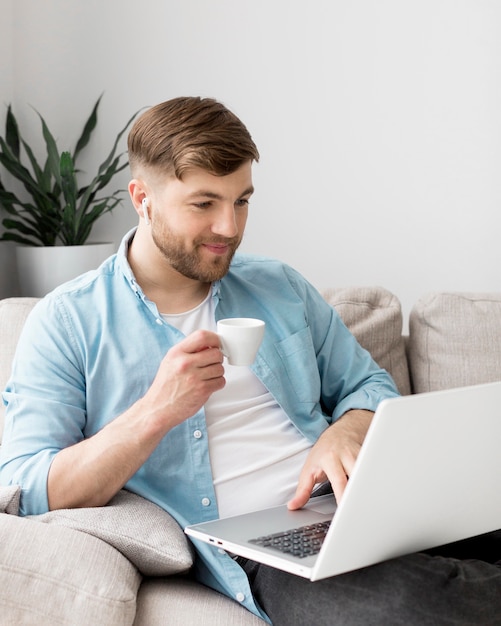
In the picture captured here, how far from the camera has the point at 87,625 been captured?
1.33m

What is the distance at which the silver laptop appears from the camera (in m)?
1.15

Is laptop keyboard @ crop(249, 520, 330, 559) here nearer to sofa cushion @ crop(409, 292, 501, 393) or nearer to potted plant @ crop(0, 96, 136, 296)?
sofa cushion @ crop(409, 292, 501, 393)

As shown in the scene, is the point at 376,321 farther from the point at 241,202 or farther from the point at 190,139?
the point at 190,139

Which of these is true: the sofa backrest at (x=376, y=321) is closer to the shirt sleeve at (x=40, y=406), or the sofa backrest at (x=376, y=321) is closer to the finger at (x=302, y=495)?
the shirt sleeve at (x=40, y=406)

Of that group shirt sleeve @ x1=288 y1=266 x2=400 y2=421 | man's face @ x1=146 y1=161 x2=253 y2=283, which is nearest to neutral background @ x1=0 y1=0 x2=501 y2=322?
shirt sleeve @ x1=288 y1=266 x2=400 y2=421

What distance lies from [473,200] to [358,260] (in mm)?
400

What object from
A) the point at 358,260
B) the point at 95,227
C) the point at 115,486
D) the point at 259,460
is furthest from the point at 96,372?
the point at 95,227

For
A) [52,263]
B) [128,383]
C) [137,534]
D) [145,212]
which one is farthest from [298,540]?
[52,263]

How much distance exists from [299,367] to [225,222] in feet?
1.14

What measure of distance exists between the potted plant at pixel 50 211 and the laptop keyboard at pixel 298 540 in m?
1.56

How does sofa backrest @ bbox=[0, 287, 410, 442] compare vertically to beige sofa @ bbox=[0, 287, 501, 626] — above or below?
above

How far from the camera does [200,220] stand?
1.66 metres

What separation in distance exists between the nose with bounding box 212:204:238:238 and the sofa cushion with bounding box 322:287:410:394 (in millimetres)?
609

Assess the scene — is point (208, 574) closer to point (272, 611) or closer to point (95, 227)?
point (272, 611)
